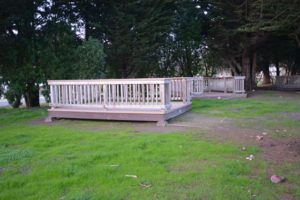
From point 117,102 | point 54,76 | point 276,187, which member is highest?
point 54,76

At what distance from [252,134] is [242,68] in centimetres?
1762

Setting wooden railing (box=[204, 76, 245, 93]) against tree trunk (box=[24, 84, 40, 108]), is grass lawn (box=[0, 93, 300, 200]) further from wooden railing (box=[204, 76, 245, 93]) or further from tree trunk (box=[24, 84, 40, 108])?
wooden railing (box=[204, 76, 245, 93])

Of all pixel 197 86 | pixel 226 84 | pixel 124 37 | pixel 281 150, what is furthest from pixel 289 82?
pixel 281 150

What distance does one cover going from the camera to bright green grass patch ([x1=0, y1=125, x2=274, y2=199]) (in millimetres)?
3418

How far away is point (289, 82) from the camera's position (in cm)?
2352

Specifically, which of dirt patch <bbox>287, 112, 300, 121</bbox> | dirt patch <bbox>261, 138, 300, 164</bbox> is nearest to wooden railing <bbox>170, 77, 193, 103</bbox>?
dirt patch <bbox>287, 112, 300, 121</bbox>

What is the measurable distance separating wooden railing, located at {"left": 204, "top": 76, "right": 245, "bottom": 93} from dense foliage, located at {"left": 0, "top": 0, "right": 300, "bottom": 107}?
2.71 m

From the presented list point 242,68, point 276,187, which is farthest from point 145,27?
point 276,187

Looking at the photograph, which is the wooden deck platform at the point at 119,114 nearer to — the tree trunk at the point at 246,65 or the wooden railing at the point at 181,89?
the wooden railing at the point at 181,89

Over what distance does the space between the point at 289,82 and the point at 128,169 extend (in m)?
22.1

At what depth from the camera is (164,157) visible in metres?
4.70

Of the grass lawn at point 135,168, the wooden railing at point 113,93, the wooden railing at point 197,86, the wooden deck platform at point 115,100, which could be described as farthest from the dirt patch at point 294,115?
the wooden railing at point 197,86

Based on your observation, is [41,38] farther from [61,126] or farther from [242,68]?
[242,68]

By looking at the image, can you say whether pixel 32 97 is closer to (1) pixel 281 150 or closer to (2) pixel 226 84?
(2) pixel 226 84
